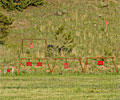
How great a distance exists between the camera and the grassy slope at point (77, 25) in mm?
44909

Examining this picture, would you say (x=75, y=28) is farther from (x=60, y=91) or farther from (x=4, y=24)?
(x=60, y=91)

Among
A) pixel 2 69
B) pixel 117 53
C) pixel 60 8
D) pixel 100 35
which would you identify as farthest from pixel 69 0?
pixel 2 69

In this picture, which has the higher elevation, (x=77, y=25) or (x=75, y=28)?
(x=77, y=25)

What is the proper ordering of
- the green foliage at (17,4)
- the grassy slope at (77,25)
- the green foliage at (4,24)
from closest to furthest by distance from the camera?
the green foliage at (4,24)
the grassy slope at (77,25)
the green foliage at (17,4)

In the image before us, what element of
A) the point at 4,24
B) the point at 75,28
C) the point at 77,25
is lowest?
the point at 75,28

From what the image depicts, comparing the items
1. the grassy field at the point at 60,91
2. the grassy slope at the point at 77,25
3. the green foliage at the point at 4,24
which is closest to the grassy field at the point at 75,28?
the grassy slope at the point at 77,25

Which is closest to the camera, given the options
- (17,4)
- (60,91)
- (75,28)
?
(60,91)

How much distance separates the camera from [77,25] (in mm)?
55656

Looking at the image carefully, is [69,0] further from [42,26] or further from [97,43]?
[97,43]

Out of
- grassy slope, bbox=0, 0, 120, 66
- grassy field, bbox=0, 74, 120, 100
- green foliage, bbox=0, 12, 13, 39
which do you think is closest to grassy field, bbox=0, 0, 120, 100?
grassy slope, bbox=0, 0, 120, 66

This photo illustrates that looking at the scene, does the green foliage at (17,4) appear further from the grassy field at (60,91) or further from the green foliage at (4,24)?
the grassy field at (60,91)

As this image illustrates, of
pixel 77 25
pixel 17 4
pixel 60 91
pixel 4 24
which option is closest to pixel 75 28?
pixel 77 25

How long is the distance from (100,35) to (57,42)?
9133 millimetres

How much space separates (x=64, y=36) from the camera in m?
Result: 43.7
